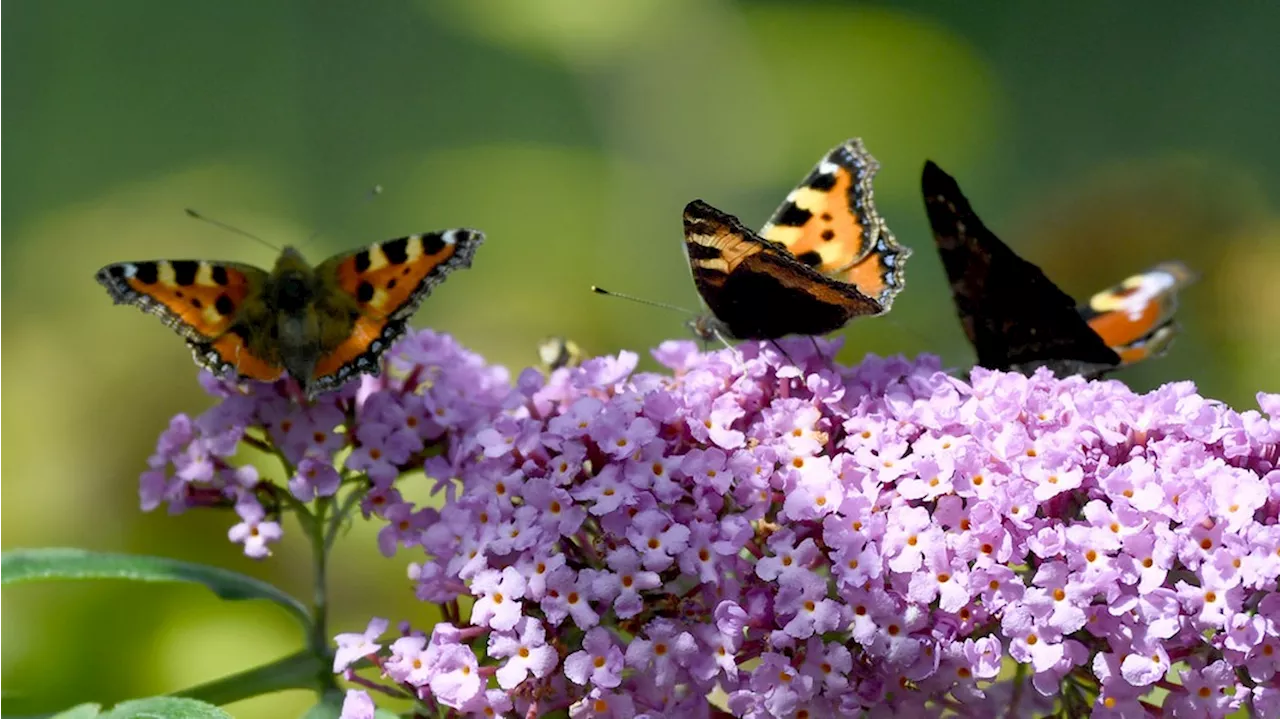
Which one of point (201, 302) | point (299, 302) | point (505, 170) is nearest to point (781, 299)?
point (299, 302)

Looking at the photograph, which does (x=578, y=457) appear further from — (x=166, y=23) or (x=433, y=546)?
(x=166, y=23)

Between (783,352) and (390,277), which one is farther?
(390,277)

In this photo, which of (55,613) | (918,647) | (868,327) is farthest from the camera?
(868,327)

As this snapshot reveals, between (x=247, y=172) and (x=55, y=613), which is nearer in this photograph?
(x=55, y=613)

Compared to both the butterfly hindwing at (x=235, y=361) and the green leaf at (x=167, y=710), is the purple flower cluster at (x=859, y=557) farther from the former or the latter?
the butterfly hindwing at (x=235, y=361)

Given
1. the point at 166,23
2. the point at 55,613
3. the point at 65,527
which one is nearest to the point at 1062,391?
the point at 55,613

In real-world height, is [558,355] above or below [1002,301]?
below

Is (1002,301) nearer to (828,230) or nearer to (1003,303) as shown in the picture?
(1003,303)

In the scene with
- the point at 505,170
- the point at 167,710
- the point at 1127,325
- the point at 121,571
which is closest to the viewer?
the point at 167,710
